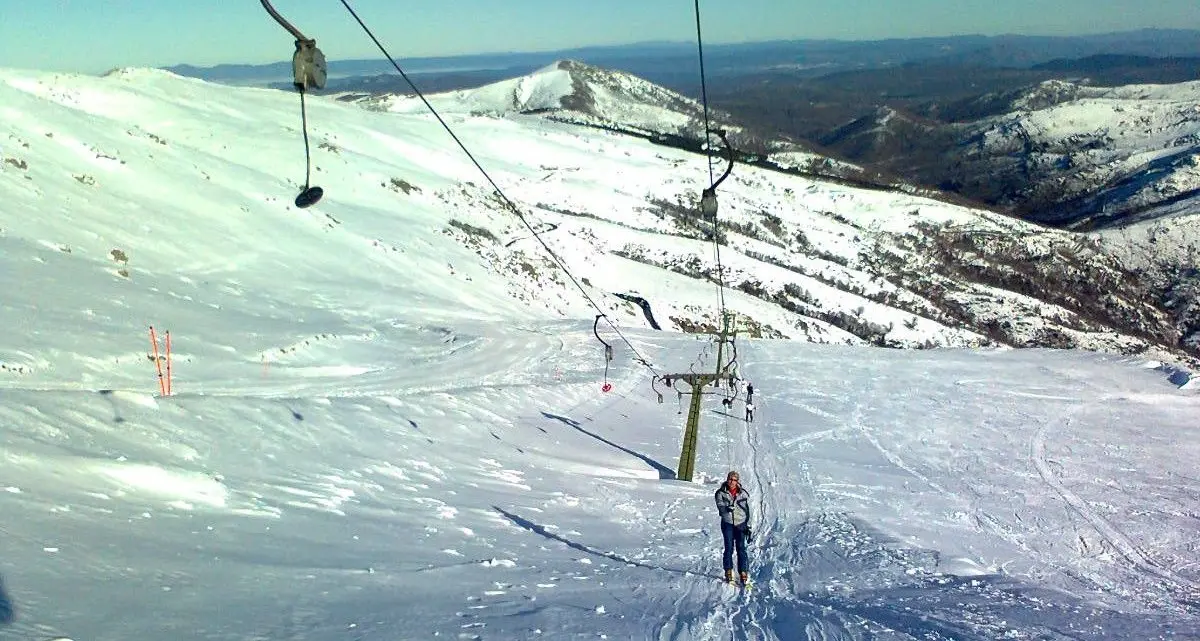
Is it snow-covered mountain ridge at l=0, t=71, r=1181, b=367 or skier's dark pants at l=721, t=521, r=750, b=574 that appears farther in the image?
snow-covered mountain ridge at l=0, t=71, r=1181, b=367

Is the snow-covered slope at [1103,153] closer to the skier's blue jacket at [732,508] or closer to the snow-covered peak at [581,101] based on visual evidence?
the snow-covered peak at [581,101]

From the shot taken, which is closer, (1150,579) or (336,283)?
(1150,579)

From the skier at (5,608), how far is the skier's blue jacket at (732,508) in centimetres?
648

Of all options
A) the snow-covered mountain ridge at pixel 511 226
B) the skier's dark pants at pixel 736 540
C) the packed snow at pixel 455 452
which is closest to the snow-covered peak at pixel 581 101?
the snow-covered mountain ridge at pixel 511 226

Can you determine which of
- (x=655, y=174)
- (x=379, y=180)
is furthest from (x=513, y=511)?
(x=655, y=174)

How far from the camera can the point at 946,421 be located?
23734 millimetres

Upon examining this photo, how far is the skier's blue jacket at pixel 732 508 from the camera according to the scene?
30.1 ft

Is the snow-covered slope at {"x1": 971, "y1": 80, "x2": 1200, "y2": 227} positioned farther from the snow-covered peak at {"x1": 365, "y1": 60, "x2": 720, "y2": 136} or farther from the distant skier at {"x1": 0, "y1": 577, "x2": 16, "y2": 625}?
the distant skier at {"x1": 0, "y1": 577, "x2": 16, "y2": 625}

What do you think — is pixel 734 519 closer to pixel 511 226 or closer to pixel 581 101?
pixel 511 226

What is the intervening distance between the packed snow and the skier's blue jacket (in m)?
0.81

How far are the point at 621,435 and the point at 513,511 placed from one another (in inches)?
313

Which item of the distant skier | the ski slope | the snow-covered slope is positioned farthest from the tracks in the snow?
the snow-covered slope

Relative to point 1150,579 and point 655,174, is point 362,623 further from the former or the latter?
point 655,174

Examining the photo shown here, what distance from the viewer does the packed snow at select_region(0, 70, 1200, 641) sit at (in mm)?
7793
